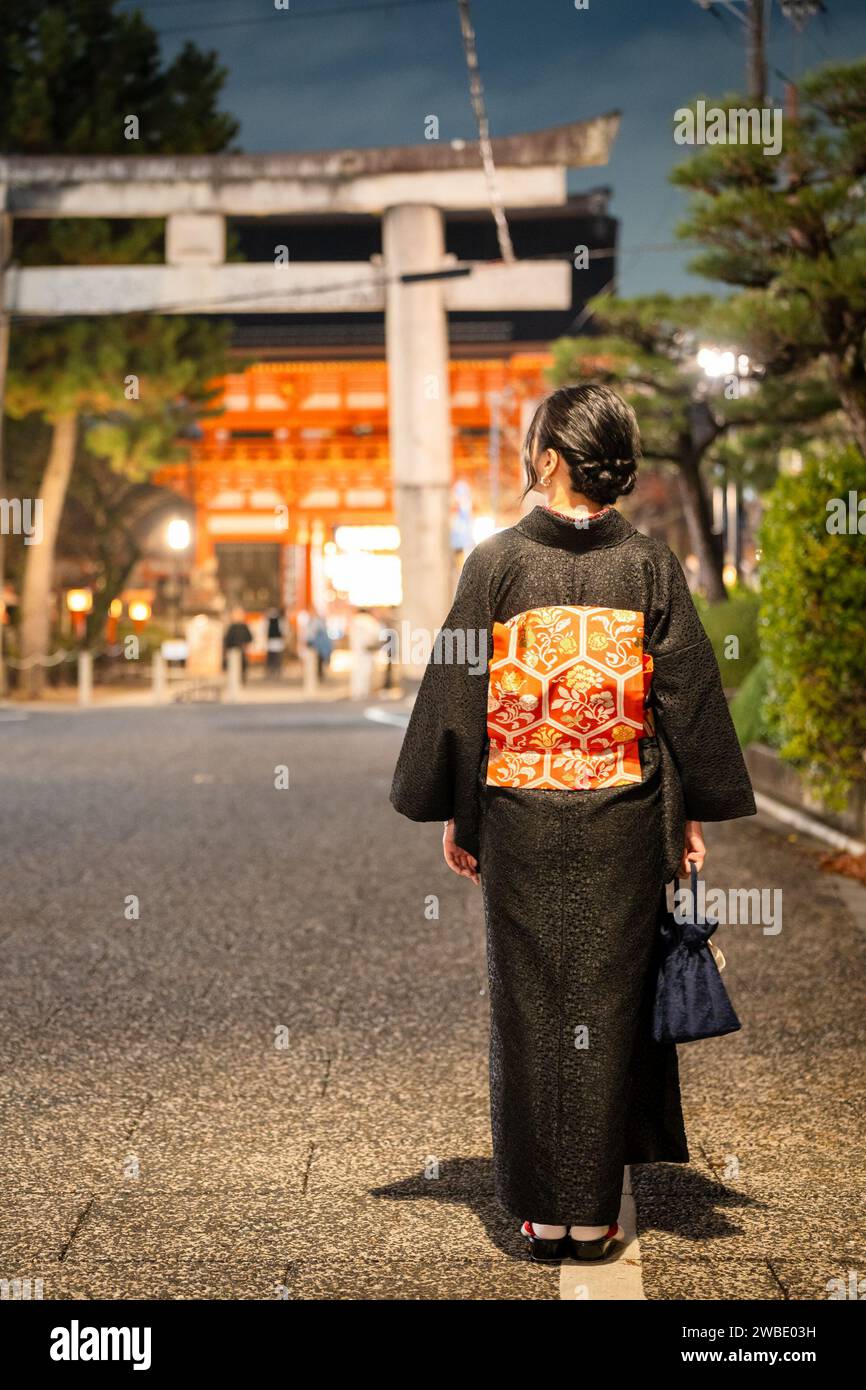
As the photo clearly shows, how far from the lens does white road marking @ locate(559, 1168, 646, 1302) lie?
353 centimetres

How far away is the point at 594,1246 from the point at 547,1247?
0.37 feet

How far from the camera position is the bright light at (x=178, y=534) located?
3497 cm

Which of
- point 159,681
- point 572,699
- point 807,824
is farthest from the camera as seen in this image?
point 159,681

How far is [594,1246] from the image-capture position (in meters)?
3.72

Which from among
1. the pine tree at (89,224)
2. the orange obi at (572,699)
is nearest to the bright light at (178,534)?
the pine tree at (89,224)

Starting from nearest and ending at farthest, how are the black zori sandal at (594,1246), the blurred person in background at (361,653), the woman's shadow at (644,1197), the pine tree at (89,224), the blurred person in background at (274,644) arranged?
the black zori sandal at (594,1246) → the woman's shadow at (644,1197) → the pine tree at (89,224) → the blurred person in background at (361,653) → the blurred person in background at (274,644)

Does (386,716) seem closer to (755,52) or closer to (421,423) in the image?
(421,423)

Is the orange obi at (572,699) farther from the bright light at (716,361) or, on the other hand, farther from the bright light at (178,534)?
the bright light at (178,534)

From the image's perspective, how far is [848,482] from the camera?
31.4 ft

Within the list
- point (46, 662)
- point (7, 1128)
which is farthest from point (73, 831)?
point (46, 662)

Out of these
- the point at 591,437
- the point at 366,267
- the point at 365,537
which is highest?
the point at 366,267

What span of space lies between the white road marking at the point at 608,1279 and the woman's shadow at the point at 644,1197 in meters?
0.14

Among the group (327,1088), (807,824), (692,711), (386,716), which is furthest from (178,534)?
(692,711)

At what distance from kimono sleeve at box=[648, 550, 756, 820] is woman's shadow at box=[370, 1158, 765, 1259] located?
1014 mm
